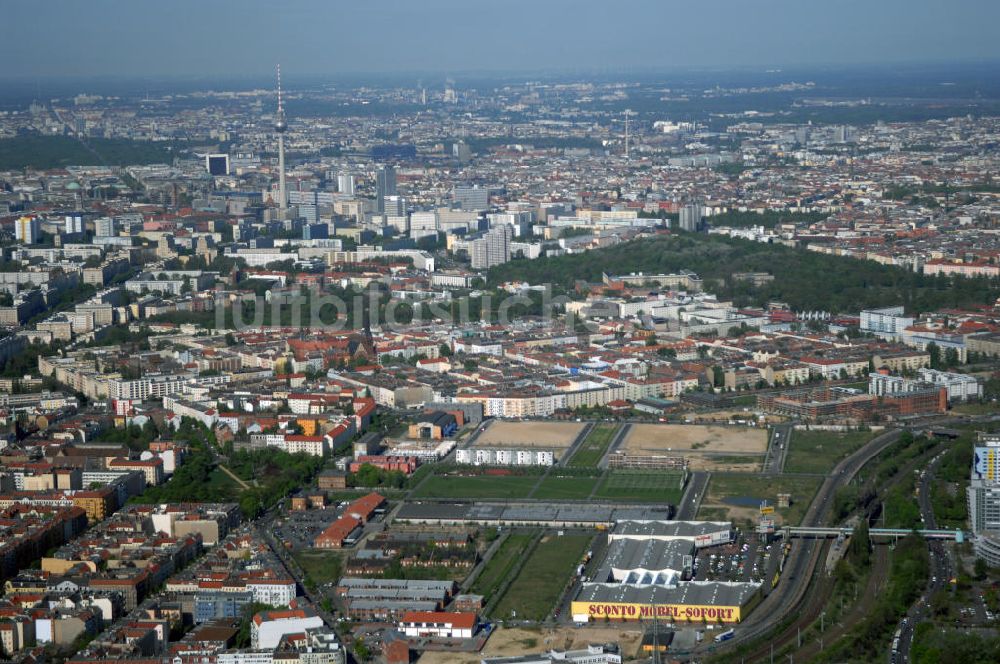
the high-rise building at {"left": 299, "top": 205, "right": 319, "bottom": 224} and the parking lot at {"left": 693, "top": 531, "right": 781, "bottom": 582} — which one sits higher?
the parking lot at {"left": 693, "top": 531, "right": 781, "bottom": 582}

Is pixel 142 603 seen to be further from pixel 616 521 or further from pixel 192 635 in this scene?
pixel 616 521

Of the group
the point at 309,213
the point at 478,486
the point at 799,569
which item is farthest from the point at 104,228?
the point at 799,569

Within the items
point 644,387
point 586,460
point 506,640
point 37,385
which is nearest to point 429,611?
point 506,640

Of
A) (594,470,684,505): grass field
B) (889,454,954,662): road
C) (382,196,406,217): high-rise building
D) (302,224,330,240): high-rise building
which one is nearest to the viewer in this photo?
(889,454,954,662): road

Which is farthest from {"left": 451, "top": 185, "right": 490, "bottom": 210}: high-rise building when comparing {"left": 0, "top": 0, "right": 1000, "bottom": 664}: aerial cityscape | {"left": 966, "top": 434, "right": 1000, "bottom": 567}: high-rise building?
{"left": 966, "top": 434, "right": 1000, "bottom": 567}: high-rise building

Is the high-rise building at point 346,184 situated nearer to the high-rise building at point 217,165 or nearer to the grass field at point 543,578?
the high-rise building at point 217,165

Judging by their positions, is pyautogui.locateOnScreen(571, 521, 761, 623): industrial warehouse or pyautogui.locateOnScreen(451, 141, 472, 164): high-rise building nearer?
pyautogui.locateOnScreen(571, 521, 761, 623): industrial warehouse

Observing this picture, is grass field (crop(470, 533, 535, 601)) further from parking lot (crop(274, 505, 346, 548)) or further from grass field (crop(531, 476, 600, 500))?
parking lot (crop(274, 505, 346, 548))
